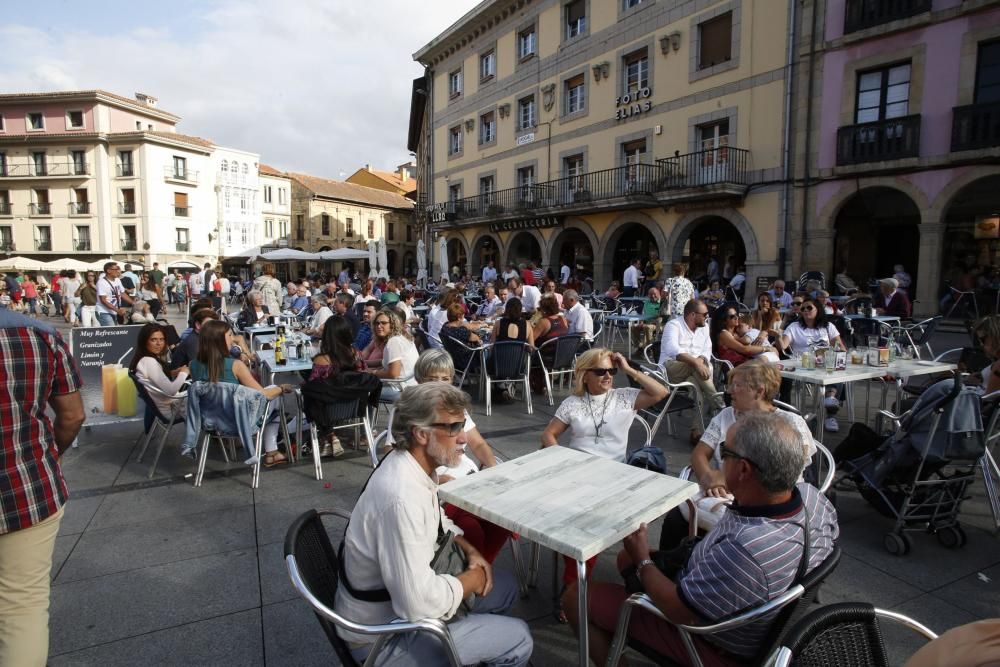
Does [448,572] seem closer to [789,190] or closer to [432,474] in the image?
[432,474]

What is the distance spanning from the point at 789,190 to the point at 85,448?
47.8 ft

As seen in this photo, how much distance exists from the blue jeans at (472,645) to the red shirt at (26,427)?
120 cm

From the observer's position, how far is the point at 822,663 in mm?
1438

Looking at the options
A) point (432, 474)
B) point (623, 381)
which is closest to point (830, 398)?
point (623, 381)

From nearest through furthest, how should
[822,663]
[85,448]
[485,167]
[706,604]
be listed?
[822,663], [706,604], [85,448], [485,167]

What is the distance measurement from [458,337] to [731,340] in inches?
118

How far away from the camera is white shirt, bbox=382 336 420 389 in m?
5.05

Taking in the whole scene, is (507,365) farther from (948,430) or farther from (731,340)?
(948,430)

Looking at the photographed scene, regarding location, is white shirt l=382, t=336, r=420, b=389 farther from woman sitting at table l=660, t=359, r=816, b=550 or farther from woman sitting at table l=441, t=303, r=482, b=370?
woman sitting at table l=660, t=359, r=816, b=550

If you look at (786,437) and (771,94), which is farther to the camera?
(771,94)

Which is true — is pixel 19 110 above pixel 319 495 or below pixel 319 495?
above

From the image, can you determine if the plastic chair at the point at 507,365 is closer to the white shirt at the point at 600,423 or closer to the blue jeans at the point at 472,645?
the white shirt at the point at 600,423

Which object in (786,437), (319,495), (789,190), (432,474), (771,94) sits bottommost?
(319,495)

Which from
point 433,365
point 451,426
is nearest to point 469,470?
point 433,365
